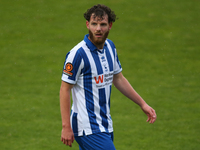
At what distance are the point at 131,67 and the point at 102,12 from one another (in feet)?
24.9

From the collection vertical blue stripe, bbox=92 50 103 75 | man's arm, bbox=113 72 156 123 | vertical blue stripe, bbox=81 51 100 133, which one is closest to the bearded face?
vertical blue stripe, bbox=92 50 103 75

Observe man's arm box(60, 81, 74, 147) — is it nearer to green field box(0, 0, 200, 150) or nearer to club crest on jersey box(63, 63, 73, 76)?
club crest on jersey box(63, 63, 73, 76)

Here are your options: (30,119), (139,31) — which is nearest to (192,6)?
(139,31)

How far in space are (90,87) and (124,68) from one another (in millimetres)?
7458

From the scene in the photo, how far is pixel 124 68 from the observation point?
36.9 feet

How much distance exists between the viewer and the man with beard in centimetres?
371

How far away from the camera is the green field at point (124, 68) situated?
718 centimetres

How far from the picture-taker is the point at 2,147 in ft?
21.5

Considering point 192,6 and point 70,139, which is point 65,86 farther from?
point 192,6

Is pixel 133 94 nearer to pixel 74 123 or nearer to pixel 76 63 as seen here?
pixel 74 123

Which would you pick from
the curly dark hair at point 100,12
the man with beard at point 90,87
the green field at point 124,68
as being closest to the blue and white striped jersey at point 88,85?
the man with beard at point 90,87

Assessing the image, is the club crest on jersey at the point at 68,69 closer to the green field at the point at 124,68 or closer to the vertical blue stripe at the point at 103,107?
the vertical blue stripe at the point at 103,107

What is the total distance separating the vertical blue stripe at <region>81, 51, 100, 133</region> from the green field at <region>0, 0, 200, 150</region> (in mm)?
2835

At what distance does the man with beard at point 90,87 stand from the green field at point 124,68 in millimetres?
2783
